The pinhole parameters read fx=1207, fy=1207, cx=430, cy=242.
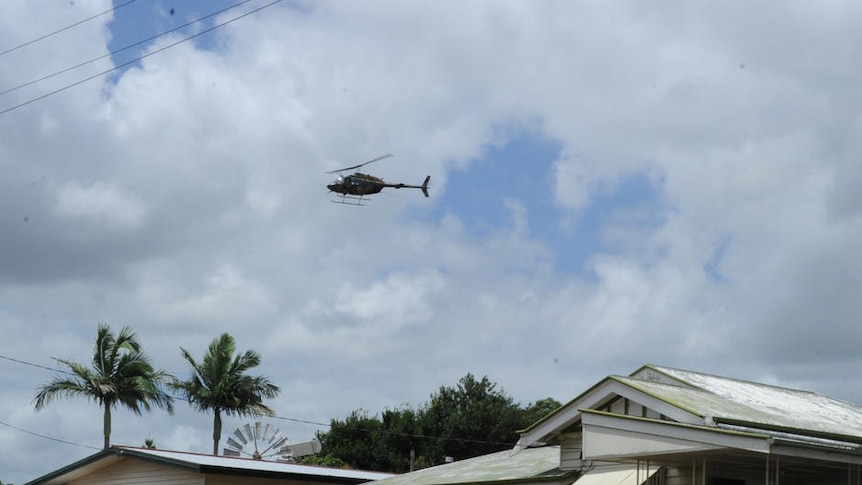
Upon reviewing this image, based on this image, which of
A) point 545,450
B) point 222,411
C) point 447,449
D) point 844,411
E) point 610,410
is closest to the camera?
point 610,410

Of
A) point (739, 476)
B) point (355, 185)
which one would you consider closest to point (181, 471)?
point (355, 185)

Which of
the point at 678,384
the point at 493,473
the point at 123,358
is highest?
the point at 123,358

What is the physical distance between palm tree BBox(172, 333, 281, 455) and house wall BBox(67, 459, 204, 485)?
20.0 meters

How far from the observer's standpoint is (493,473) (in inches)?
931

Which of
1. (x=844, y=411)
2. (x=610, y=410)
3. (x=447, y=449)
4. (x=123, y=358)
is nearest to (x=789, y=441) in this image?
(x=610, y=410)

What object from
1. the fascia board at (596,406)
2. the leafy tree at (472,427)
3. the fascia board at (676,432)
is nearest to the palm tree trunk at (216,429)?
the leafy tree at (472,427)

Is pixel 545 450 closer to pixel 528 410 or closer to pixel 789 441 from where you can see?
pixel 789 441

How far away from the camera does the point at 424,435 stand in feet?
221

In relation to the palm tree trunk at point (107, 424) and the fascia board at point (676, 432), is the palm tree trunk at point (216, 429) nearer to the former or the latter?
the palm tree trunk at point (107, 424)

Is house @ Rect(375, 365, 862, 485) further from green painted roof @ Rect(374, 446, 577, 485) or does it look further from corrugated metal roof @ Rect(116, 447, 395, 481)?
corrugated metal roof @ Rect(116, 447, 395, 481)

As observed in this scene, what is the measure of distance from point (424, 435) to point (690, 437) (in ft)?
167

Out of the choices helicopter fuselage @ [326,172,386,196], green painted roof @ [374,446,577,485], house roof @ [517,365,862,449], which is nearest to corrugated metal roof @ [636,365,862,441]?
house roof @ [517,365,862,449]

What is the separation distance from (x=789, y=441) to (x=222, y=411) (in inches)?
1554

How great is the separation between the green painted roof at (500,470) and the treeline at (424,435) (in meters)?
37.5
